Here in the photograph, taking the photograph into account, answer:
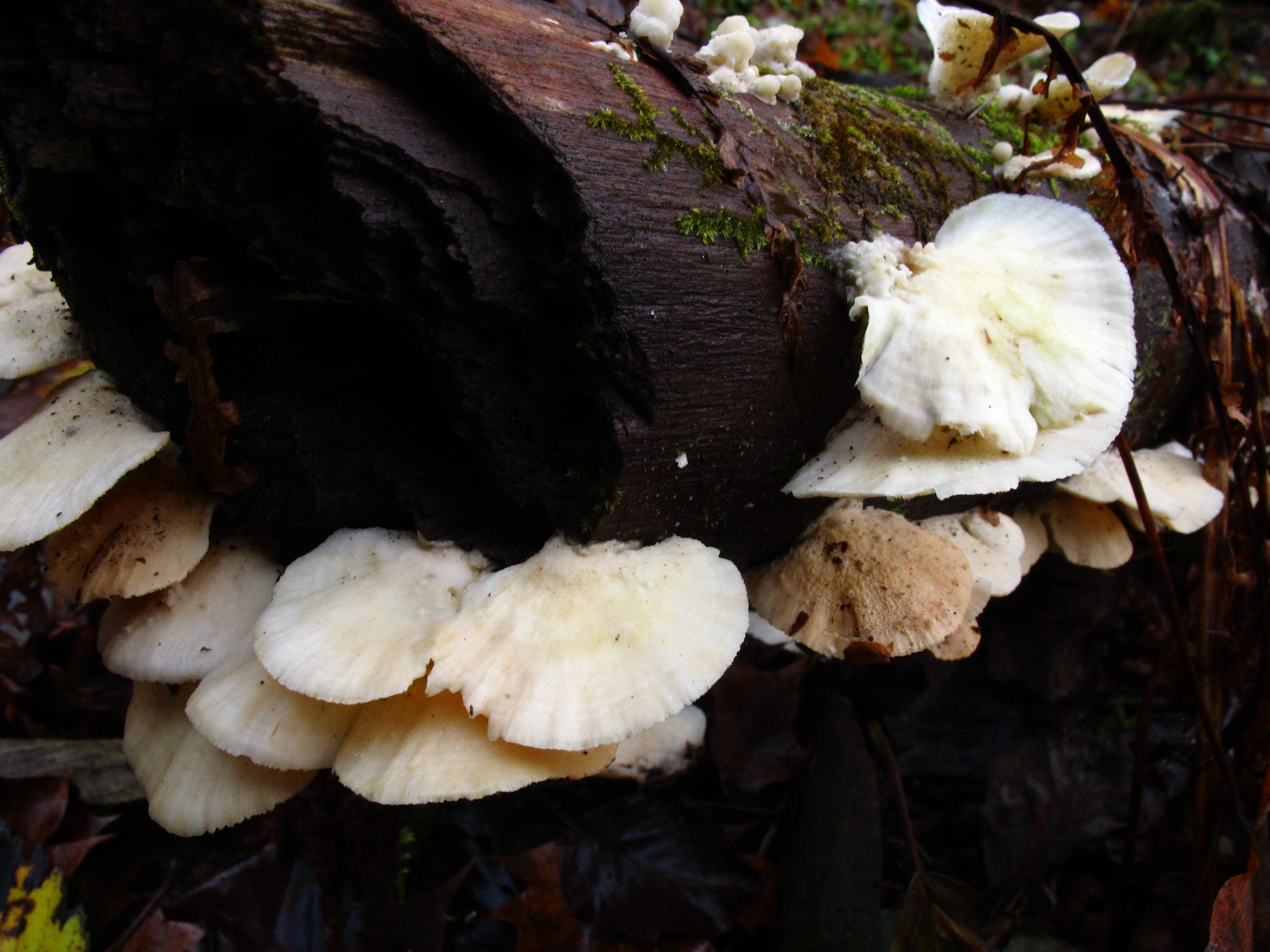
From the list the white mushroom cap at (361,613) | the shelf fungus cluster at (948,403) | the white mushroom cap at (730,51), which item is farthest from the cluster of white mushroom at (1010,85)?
the white mushroom cap at (361,613)

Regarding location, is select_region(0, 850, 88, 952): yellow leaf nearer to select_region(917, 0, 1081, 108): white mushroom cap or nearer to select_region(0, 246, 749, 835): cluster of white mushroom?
select_region(0, 246, 749, 835): cluster of white mushroom

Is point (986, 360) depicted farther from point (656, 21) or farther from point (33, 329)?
point (33, 329)

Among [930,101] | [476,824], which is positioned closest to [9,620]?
[476,824]

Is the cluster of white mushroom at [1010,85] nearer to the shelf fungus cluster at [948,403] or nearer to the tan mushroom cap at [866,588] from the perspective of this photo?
the shelf fungus cluster at [948,403]

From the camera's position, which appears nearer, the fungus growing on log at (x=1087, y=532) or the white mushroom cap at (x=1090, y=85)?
the white mushroom cap at (x=1090, y=85)

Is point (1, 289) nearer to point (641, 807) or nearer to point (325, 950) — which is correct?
point (325, 950)

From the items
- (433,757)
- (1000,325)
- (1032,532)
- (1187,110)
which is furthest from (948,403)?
(1187,110)
